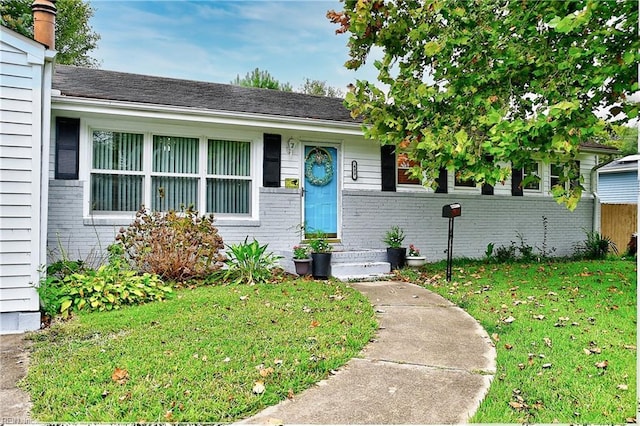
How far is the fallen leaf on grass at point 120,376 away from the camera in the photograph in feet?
9.98

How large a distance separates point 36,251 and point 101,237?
2.27m

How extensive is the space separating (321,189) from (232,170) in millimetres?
1864

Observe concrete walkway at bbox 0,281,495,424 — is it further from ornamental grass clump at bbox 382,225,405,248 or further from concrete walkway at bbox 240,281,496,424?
ornamental grass clump at bbox 382,225,405,248

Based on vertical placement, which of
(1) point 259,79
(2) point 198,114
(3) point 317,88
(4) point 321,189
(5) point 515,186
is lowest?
(4) point 321,189

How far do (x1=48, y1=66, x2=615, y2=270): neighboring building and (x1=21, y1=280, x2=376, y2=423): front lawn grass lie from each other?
103 inches

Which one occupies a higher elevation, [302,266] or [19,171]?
[19,171]

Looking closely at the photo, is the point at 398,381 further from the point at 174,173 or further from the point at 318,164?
the point at 318,164

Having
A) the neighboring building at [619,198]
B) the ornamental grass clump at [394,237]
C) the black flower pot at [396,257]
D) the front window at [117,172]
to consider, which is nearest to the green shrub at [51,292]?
the front window at [117,172]

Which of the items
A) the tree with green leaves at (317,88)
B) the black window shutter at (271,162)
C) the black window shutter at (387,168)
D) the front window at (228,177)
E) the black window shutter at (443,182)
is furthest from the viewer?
the tree with green leaves at (317,88)

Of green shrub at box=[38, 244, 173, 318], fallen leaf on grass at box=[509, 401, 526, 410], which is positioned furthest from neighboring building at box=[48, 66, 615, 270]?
fallen leaf on grass at box=[509, 401, 526, 410]

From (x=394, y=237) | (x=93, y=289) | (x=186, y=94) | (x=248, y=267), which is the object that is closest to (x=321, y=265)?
(x=248, y=267)

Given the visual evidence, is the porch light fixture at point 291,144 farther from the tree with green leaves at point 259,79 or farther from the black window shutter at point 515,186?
the tree with green leaves at point 259,79

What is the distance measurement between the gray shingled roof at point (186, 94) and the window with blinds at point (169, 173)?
661mm

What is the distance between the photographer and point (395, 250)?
853 centimetres
